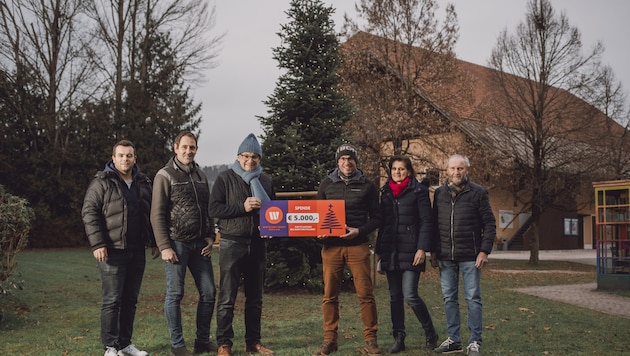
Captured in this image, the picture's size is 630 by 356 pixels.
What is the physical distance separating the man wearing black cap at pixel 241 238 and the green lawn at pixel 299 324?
1.22ft

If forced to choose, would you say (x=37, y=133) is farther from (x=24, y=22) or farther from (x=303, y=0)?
(x=303, y=0)

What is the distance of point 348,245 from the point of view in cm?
627

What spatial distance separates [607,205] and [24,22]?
29939 millimetres

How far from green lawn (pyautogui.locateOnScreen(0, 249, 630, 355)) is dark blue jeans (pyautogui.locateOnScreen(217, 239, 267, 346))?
1.09ft

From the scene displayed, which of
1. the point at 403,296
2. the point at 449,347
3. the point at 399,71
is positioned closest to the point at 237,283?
the point at 403,296

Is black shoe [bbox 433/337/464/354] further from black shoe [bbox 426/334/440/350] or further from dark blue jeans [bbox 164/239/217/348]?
dark blue jeans [bbox 164/239/217/348]

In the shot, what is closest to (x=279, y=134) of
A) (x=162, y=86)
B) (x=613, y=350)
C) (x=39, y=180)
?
(x=613, y=350)

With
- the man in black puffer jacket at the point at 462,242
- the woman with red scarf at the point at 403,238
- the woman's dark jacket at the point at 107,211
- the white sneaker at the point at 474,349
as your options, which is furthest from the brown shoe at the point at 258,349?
the white sneaker at the point at 474,349

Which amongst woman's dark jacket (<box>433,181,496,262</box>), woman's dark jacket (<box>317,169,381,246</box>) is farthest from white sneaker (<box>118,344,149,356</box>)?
woman's dark jacket (<box>433,181,496,262</box>)

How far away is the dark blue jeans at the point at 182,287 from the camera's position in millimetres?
5945

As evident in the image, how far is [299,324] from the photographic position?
325 inches

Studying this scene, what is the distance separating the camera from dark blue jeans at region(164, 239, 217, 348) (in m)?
5.95

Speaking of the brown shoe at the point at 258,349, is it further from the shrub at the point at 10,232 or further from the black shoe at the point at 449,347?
the shrub at the point at 10,232

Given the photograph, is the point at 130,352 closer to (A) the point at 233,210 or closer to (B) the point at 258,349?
(B) the point at 258,349
